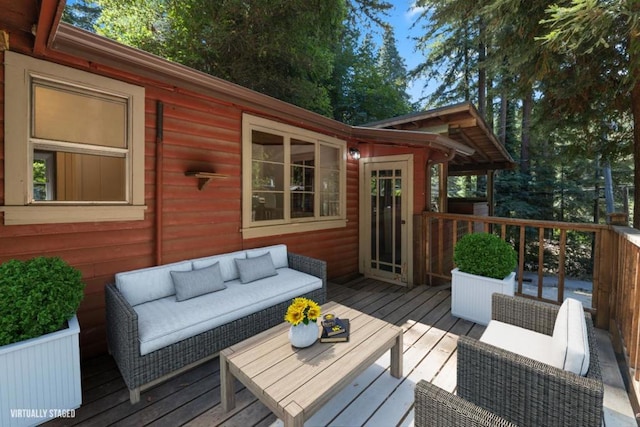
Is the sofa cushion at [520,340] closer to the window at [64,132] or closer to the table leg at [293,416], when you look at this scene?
the table leg at [293,416]

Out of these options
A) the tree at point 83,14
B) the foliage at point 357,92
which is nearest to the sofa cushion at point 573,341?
the foliage at point 357,92

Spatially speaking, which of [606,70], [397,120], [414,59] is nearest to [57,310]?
[397,120]

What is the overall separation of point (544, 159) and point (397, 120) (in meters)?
8.04

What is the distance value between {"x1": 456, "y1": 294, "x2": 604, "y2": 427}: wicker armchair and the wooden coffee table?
0.57 metres

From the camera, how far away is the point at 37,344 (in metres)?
1.74

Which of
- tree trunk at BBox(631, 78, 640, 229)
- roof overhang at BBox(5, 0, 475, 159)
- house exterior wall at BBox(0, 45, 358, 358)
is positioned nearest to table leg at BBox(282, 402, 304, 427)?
house exterior wall at BBox(0, 45, 358, 358)

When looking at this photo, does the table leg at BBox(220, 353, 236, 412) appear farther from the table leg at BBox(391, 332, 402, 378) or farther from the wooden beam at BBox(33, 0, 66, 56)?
the wooden beam at BBox(33, 0, 66, 56)

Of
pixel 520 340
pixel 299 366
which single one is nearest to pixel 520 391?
pixel 520 340

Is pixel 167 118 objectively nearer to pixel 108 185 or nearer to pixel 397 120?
pixel 108 185

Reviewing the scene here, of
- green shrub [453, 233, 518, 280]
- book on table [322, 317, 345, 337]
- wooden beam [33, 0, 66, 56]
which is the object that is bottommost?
book on table [322, 317, 345, 337]

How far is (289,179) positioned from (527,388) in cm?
348

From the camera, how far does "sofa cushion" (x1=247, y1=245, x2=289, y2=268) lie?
3.53m

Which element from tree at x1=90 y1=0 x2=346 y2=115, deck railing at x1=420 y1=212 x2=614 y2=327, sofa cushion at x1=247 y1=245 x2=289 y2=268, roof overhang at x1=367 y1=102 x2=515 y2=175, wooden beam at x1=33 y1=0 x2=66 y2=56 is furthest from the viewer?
tree at x1=90 y1=0 x2=346 y2=115

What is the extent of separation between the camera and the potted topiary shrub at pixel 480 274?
10.1 feet
